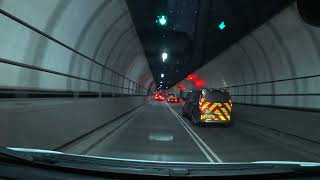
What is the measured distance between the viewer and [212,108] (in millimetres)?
22188

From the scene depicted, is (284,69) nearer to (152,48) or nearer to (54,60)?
(54,60)

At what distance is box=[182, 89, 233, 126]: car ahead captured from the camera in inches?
861

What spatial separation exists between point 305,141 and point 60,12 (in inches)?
333

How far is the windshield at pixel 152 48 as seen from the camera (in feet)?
32.1

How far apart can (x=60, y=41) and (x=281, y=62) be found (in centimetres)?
1074

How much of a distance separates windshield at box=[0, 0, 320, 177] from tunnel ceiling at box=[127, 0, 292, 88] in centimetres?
7

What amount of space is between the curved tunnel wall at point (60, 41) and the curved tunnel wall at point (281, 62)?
230 inches

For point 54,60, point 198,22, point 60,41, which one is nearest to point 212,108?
point 198,22

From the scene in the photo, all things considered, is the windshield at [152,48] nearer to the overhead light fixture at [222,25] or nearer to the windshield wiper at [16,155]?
the overhead light fixture at [222,25]

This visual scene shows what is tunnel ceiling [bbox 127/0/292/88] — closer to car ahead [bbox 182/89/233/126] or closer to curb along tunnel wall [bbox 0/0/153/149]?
curb along tunnel wall [bbox 0/0/153/149]

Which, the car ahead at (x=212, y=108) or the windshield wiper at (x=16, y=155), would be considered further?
the car ahead at (x=212, y=108)

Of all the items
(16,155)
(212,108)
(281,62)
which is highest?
(281,62)

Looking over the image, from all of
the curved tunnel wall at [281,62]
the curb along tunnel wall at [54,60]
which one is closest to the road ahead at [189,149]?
the curb along tunnel wall at [54,60]

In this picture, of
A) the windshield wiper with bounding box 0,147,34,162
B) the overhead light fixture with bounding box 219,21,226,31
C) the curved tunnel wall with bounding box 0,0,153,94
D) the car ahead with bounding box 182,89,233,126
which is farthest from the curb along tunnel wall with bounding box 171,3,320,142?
the windshield wiper with bounding box 0,147,34,162
